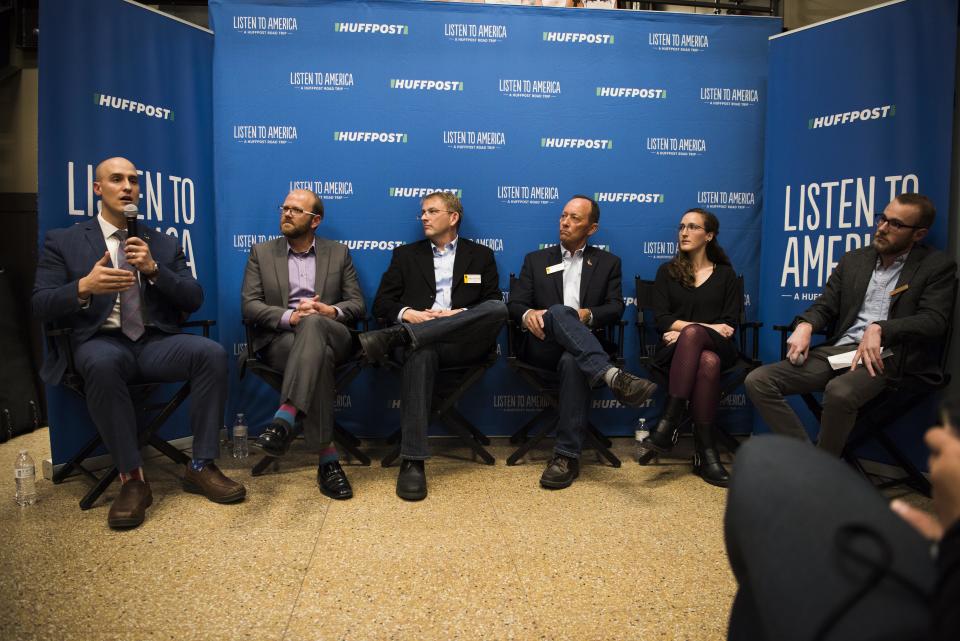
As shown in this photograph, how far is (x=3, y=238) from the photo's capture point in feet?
13.6

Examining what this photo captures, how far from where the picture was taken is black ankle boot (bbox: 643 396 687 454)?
2.89m

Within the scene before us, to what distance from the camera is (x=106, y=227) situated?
9.34ft

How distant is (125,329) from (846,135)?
374 cm

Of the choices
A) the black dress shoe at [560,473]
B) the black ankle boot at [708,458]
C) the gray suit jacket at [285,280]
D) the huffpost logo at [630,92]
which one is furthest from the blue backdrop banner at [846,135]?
the gray suit jacket at [285,280]

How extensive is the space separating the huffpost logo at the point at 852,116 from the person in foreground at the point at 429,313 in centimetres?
196

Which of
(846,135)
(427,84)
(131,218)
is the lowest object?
(131,218)

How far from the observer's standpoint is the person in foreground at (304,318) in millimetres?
2719

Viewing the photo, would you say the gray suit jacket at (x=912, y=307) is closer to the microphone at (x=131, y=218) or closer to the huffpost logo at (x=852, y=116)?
the huffpost logo at (x=852, y=116)

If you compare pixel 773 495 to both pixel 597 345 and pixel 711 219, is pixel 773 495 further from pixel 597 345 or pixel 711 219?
pixel 711 219

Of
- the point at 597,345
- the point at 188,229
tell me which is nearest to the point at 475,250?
the point at 597,345

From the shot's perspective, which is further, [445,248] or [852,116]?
[445,248]

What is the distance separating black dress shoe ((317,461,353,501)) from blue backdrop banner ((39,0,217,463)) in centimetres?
121

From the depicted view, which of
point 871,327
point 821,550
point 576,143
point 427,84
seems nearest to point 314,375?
point 427,84

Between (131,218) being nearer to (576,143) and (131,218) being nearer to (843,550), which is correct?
(576,143)
